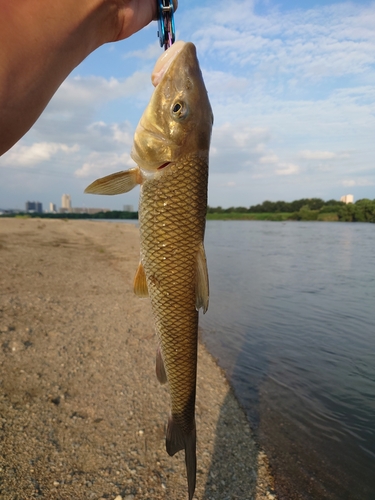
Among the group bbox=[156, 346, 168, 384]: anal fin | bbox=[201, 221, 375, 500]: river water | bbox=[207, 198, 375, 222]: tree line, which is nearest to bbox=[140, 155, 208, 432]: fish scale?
bbox=[156, 346, 168, 384]: anal fin

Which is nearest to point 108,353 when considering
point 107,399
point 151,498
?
point 107,399

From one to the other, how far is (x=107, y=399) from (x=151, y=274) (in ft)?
11.4

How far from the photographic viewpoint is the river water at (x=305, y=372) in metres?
4.48

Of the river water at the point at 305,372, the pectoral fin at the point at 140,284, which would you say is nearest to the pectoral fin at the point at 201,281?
the pectoral fin at the point at 140,284

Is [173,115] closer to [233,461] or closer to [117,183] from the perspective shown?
[117,183]

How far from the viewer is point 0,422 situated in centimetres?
409

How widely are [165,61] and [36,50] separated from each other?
0.99m

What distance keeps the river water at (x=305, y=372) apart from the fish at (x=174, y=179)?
2.99 m

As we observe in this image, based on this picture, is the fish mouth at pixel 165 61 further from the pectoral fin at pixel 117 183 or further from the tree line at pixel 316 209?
the tree line at pixel 316 209

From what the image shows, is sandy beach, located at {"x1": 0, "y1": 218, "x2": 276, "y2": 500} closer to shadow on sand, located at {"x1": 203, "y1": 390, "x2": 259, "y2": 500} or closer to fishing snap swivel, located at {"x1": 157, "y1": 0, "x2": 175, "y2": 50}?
shadow on sand, located at {"x1": 203, "y1": 390, "x2": 259, "y2": 500}

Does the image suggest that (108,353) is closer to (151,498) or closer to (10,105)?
(151,498)

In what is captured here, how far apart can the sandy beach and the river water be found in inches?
18.6

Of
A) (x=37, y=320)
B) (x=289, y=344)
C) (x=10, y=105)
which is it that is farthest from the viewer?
(x=289, y=344)

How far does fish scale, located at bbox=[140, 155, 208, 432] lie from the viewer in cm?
212
